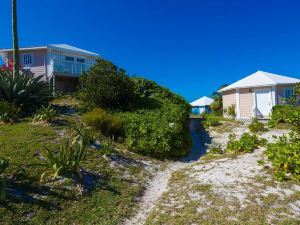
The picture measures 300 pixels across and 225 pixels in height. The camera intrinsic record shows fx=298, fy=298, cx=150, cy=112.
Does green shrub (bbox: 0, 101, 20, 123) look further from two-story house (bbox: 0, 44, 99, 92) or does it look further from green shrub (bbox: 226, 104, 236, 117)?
green shrub (bbox: 226, 104, 236, 117)

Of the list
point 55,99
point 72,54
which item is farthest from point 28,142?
point 72,54

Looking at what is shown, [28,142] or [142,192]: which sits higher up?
[28,142]

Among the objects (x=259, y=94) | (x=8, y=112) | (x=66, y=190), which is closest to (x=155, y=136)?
(x=66, y=190)

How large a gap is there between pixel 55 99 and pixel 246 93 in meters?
15.3

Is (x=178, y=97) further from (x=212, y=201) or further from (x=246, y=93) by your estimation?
(x=212, y=201)

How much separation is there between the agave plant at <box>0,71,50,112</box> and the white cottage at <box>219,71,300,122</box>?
1550cm

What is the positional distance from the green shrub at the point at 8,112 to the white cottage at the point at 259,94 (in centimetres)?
1683

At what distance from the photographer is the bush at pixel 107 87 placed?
15.1 meters

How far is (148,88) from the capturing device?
19875 millimetres

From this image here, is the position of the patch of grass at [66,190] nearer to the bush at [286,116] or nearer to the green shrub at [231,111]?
the bush at [286,116]

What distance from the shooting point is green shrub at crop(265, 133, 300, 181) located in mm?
7922


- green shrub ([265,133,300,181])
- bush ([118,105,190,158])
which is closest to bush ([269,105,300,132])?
green shrub ([265,133,300,181])

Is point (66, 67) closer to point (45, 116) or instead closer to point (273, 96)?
point (45, 116)

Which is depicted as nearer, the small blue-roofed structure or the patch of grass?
the patch of grass
